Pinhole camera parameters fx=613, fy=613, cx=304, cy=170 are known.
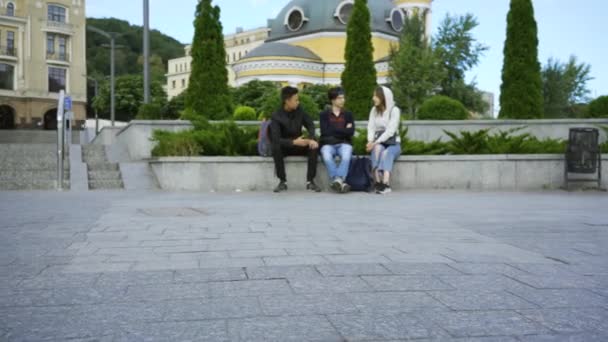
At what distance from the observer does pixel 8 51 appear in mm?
61438

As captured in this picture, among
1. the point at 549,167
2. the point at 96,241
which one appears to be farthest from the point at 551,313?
the point at 549,167

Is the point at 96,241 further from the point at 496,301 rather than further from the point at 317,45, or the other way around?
the point at 317,45

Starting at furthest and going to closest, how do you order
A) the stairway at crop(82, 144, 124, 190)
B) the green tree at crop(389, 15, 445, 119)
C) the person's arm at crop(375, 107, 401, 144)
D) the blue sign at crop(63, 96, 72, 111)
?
the green tree at crop(389, 15, 445, 119) < the blue sign at crop(63, 96, 72, 111) < the stairway at crop(82, 144, 124, 190) < the person's arm at crop(375, 107, 401, 144)

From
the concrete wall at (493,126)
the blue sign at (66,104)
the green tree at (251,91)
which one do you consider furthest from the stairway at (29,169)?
the green tree at (251,91)

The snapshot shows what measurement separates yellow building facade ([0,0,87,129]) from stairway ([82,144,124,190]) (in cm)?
5393

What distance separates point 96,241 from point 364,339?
295 centimetres

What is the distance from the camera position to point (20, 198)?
8.43 m

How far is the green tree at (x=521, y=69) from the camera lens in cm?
1861

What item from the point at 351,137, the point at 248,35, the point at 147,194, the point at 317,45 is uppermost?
the point at 248,35

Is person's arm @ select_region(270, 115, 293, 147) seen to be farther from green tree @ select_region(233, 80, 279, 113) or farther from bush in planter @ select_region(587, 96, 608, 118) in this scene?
green tree @ select_region(233, 80, 279, 113)

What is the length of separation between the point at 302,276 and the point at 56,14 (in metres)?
69.4

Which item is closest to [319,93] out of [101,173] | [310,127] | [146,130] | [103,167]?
[146,130]

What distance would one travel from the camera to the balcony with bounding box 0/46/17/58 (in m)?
60.9

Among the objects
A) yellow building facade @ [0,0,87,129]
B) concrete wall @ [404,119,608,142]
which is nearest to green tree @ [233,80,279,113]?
yellow building facade @ [0,0,87,129]
